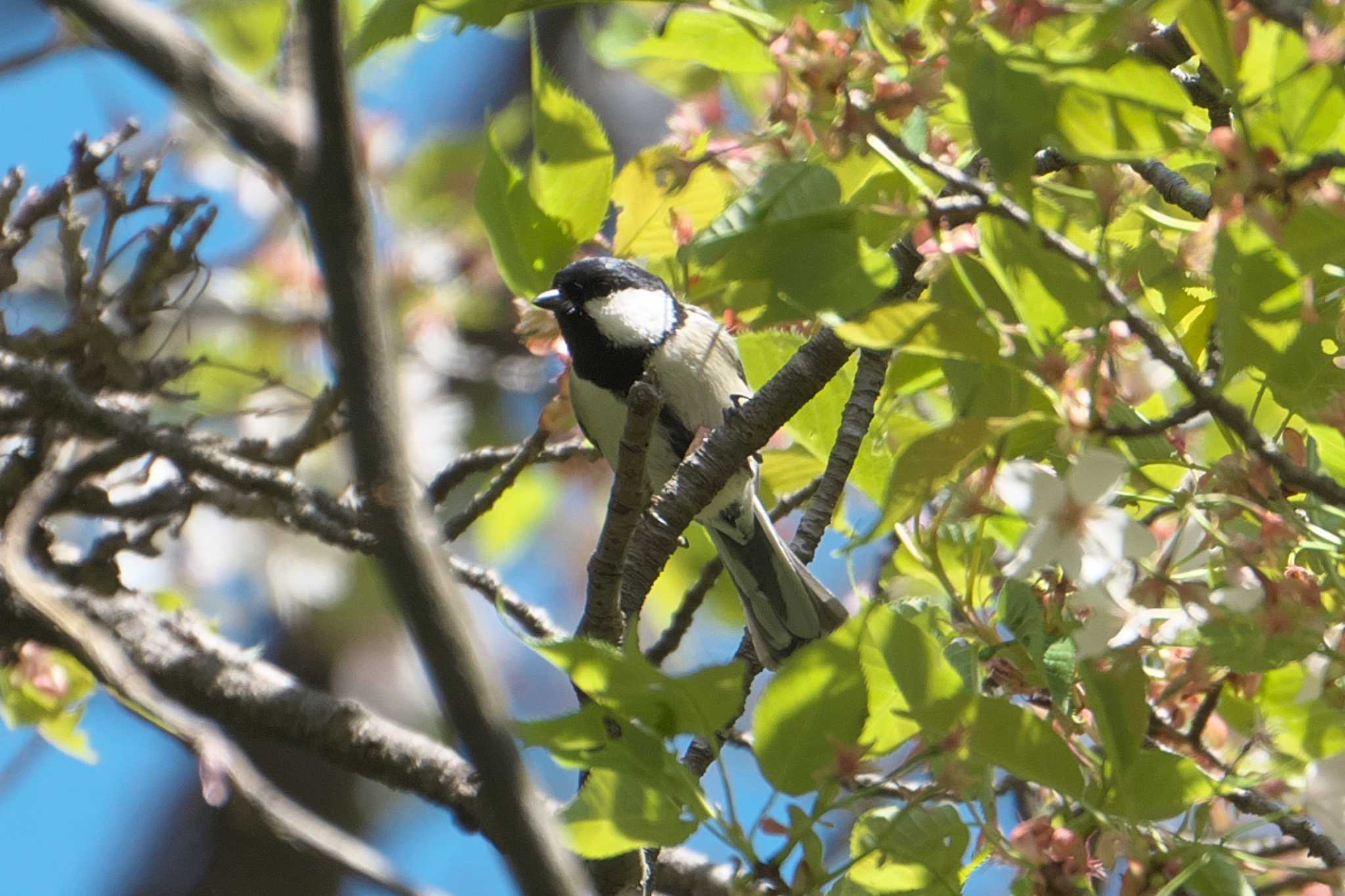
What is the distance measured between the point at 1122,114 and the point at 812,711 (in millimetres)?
475

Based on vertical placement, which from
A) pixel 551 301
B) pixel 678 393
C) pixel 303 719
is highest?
pixel 678 393

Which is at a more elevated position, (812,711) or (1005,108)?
(1005,108)

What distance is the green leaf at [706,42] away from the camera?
135 cm

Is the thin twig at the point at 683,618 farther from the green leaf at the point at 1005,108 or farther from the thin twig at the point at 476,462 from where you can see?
the green leaf at the point at 1005,108

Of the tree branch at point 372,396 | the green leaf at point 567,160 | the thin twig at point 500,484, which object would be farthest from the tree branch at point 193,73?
the thin twig at point 500,484

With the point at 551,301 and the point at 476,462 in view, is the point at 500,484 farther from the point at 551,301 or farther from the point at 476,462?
the point at 551,301

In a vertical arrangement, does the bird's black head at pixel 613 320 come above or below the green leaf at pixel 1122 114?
above

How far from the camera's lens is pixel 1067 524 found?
1.11m

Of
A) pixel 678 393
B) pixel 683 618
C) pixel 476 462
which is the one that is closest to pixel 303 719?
pixel 476 462

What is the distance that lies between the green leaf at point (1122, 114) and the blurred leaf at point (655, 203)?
712 millimetres

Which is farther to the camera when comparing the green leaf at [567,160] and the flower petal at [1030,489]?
the green leaf at [567,160]

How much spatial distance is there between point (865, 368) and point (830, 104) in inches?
20.1

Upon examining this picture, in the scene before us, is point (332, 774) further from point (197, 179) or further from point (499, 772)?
point (499, 772)

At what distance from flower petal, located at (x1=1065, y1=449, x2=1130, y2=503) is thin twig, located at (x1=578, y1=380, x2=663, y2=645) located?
51 cm
